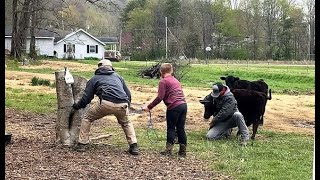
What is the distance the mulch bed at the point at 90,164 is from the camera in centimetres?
653

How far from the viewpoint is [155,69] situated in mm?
35219

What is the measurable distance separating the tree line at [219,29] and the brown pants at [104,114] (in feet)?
222

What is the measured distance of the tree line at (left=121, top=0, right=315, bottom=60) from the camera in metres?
80.4

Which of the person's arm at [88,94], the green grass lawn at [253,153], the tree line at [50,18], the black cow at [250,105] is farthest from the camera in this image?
the tree line at [50,18]

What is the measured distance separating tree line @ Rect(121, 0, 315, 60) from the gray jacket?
65.8 m

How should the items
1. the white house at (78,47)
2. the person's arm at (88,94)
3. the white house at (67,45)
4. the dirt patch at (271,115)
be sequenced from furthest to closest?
the white house at (78,47) < the white house at (67,45) < the dirt patch at (271,115) < the person's arm at (88,94)

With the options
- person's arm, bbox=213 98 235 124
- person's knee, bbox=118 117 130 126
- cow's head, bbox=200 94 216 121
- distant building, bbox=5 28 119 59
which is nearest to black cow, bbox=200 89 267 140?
cow's head, bbox=200 94 216 121

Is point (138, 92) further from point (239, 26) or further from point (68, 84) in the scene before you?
point (239, 26)

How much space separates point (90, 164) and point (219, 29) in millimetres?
85330

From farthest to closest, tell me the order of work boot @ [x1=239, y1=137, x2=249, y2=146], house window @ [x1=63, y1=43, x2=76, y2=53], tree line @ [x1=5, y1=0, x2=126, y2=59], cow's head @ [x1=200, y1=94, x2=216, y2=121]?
house window @ [x1=63, y1=43, x2=76, y2=53] < tree line @ [x1=5, y1=0, x2=126, y2=59] < cow's head @ [x1=200, y1=94, x2=216, y2=121] < work boot @ [x1=239, y1=137, x2=249, y2=146]

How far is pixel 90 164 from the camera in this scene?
23.7ft

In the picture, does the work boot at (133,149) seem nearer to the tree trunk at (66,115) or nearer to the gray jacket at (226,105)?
the tree trunk at (66,115)

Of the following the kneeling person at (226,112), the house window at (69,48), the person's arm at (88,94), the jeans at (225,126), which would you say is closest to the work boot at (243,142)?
the kneeling person at (226,112)

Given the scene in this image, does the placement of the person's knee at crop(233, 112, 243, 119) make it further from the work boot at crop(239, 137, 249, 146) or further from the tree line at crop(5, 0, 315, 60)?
the tree line at crop(5, 0, 315, 60)
